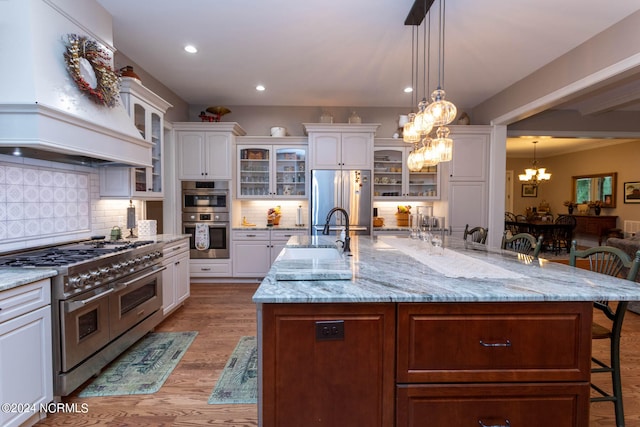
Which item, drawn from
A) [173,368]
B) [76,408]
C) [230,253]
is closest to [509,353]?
[173,368]

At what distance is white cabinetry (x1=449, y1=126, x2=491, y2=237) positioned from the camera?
507 cm

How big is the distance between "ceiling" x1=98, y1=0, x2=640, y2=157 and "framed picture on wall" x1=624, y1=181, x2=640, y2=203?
440 cm

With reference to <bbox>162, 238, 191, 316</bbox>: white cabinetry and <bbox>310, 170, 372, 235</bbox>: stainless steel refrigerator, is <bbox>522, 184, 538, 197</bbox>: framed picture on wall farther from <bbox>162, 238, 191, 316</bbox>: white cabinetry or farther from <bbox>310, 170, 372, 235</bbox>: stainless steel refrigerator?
<bbox>162, 238, 191, 316</bbox>: white cabinetry

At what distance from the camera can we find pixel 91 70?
241 cm

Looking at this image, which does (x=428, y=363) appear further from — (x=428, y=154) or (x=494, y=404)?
(x=428, y=154)

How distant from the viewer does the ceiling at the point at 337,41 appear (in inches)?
107

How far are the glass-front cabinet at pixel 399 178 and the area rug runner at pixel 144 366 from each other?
359 cm

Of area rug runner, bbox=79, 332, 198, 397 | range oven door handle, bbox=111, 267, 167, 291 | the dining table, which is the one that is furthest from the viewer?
the dining table

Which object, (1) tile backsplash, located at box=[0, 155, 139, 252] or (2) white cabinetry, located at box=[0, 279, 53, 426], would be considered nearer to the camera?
(2) white cabinetry, located at box=[0, 279, 53, 426]

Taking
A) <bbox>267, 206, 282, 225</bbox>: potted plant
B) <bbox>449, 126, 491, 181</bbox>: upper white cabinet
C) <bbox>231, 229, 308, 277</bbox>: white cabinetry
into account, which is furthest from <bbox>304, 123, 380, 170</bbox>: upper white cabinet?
<bbox>449, 126, 491, 181</bbox>: upper white cabinet

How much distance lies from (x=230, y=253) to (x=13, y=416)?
3338mm

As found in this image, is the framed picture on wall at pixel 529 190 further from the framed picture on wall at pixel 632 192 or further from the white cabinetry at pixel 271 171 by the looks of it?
the white cabinetry at pixel 271 171

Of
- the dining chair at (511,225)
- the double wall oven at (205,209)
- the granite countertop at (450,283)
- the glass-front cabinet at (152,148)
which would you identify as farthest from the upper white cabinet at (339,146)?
the dining chair at (511,225)

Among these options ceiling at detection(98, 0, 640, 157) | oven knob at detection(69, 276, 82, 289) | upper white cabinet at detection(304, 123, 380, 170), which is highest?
ceiling at detection(98, 0, 640, 157)
